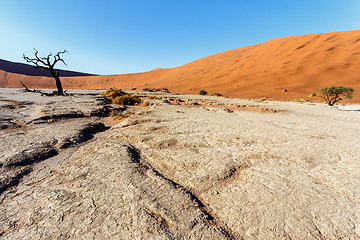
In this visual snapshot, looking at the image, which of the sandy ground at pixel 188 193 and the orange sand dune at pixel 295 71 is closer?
the sandy ground at pixel 188 193

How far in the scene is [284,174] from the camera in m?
1.64

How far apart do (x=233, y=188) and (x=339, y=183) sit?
3.36 ft

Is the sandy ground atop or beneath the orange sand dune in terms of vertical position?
beneath

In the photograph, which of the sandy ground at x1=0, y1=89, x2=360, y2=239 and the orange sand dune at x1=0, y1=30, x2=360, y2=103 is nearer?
the sandy ground at x1=0, y1=89, x2=360, y2=239

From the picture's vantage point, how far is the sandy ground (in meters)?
1.02

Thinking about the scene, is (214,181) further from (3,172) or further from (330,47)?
(330,47)

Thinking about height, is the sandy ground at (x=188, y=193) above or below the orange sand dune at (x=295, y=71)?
below

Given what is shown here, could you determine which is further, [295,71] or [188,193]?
[295,71]

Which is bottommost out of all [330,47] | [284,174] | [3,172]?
[3,172]

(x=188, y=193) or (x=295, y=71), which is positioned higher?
(x=295, y=71)

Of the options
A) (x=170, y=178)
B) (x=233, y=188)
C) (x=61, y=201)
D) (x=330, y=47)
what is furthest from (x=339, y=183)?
(x=330, y=47)

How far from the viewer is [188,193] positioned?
1.36 meters

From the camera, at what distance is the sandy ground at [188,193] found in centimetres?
102

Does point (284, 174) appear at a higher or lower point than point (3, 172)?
higher
